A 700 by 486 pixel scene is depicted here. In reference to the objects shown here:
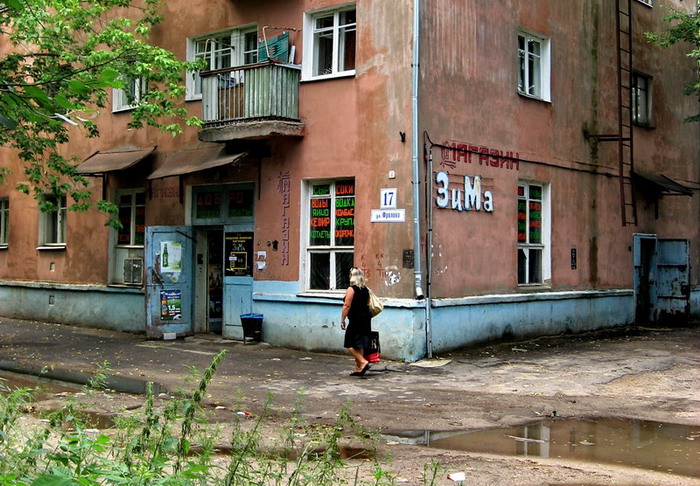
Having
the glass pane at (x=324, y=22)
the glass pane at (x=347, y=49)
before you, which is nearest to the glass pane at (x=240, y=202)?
the glass pane at (x=347, y=49)

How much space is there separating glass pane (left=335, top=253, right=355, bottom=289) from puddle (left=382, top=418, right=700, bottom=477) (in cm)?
643

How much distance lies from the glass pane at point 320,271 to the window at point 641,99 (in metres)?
9.57


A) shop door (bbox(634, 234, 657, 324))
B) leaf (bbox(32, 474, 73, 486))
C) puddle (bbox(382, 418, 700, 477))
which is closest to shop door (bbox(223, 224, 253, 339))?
puddle (bbox(382, 418, 700, 477))

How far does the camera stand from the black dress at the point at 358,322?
12219 millimetres

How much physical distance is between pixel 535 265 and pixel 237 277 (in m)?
6.13

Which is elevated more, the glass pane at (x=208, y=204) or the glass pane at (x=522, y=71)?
the glass pane at (x=522, y=71)

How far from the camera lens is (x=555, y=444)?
7.87 metres

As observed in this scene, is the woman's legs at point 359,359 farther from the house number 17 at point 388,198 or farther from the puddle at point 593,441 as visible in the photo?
the puddle at point 593,441

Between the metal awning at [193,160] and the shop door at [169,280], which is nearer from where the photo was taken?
the metal awning at [193,160]

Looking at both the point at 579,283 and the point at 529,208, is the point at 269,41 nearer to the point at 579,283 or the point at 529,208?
the point at 529,208

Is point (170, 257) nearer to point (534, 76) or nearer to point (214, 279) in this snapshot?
point (214, 279)

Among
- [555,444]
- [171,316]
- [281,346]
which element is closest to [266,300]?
[281,346]

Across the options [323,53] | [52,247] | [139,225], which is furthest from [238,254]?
[52,247]

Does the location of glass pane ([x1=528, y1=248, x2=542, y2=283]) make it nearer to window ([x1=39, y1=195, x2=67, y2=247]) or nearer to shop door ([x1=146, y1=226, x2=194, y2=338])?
shop door ([x1=146, y1=226, x2=194, y2=338])
